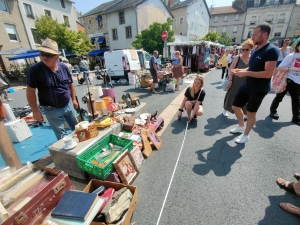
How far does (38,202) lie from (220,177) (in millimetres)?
2381

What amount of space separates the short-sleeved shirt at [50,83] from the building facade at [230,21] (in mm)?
44018

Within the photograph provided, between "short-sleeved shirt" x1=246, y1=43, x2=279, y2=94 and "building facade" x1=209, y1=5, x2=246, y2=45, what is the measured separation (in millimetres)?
42274

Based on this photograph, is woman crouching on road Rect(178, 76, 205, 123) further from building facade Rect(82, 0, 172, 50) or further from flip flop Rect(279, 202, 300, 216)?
building facade Rect(82, 0, 172, 50)

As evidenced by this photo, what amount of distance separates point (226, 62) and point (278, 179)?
7288mm

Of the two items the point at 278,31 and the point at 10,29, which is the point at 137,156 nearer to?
the point at 10,29

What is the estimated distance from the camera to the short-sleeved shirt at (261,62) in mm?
2281

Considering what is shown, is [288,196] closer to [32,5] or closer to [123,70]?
[123,70]

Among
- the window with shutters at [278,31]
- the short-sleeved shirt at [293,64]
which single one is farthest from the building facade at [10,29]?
the window with shutters at [278,31]

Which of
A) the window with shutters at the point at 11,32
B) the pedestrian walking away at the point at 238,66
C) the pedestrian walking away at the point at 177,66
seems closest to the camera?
the pedestrian walking away at the point at 238,66

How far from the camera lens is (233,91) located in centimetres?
373

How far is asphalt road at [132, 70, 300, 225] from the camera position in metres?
1.80

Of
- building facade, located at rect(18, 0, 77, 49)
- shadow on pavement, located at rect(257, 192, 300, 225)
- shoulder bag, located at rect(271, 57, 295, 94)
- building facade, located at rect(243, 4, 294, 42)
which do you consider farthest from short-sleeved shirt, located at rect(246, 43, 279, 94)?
building facade, located at rect(243, 4, 294, 42)

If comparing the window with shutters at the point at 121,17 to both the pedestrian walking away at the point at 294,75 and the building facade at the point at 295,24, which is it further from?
the building facade at the point at 295,24

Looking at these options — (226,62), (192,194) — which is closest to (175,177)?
(192,194)
